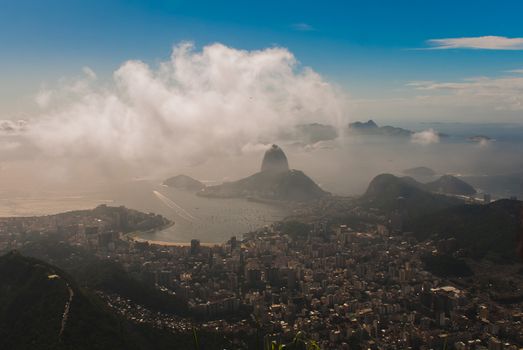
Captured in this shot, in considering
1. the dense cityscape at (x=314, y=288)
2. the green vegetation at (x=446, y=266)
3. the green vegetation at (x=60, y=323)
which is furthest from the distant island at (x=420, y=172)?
the green vegetation at (x=60, y=323)

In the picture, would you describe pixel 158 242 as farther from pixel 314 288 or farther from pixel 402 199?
pixel 402 199

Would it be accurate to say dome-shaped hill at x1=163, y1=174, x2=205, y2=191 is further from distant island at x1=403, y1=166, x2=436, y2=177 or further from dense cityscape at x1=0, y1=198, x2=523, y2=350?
distant island at x1=403, y1=166, x2=436, y2=177

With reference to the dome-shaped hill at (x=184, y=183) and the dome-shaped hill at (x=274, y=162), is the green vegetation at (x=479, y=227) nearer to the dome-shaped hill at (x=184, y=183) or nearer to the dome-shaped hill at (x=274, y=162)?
the dome-shaped hill at (x=274, y=162)

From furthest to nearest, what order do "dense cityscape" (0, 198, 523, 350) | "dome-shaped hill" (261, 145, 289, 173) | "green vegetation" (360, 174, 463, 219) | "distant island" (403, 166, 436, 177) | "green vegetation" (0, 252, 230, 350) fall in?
"distant island" (403, 166, 436, 177)
"dome-shaped hill" (261, 145, 289, 173)
"green vegetation" (360, 174, 463, 219)
"dense cityscape" (0, 198, 523, 350)
"green vegetation" (0, 252, 230, 350)

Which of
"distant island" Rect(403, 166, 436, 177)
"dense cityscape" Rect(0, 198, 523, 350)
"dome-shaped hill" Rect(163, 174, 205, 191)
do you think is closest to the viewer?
"dense cityscape" Rect(0, 198, 523, 350)

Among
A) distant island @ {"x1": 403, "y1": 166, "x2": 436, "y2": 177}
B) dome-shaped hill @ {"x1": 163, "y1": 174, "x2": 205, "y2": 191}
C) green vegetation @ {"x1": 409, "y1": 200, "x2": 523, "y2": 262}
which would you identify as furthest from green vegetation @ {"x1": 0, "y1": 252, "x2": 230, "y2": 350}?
distant island @ {"x1": 403, "y1": 166, "x2": 436, "y2": 177}

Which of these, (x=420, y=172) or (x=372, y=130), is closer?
(x=420, y=172)

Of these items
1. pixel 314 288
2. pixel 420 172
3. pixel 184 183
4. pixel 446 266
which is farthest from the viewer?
pixel 420 172

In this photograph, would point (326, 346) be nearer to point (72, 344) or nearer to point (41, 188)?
point (72, 344)

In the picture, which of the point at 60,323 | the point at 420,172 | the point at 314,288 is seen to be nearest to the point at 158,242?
the point at 314,288

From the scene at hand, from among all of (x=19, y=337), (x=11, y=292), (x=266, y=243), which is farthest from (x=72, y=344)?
(x=266, y=243)
